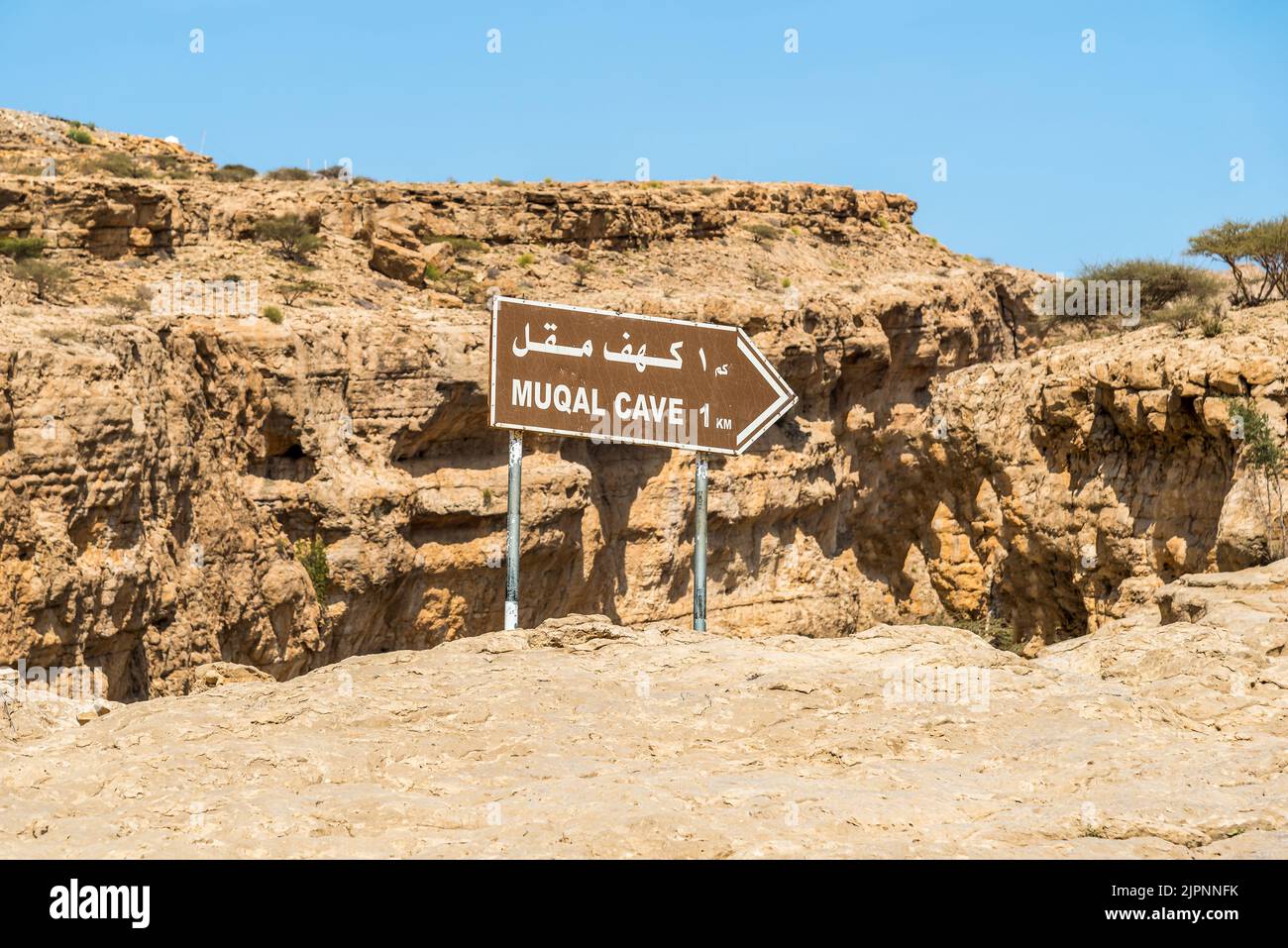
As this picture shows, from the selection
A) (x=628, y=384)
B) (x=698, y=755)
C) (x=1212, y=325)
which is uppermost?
(x=1212, y=325)

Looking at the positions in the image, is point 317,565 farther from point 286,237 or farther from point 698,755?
point 698,755

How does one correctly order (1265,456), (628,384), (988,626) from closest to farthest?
(628,384), (1265,456), (988,626)

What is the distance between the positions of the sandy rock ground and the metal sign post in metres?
2.27

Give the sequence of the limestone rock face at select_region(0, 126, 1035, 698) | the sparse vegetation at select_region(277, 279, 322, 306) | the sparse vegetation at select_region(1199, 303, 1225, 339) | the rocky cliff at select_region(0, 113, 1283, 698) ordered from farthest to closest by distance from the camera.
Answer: the sparse vegetation at select_region(277, 279, 322, 306) < the sparse vegetation at select_region(1199, 303, 1225, 339) < the rocky cliff at select_region(0, 113, 1283, 698) < the limestone rock face at select_region(0, 126, 1035, 698)

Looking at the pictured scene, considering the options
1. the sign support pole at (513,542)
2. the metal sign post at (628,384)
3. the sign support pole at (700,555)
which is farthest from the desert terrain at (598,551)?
the metal sign post at (628,384)

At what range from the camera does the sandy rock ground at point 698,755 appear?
6.71 m

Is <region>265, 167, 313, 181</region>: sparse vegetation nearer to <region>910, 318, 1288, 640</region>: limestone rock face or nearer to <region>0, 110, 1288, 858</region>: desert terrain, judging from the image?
<region>0, 110, 1288, 858</region>: desert terrain

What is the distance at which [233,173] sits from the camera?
31906 mm

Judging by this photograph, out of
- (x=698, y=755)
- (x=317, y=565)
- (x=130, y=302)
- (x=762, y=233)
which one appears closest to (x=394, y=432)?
(x=317, y=565)

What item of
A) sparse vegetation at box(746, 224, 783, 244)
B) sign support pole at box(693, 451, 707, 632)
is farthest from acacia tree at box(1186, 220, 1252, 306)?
sign support pole at box(693, 451, 707, 632)

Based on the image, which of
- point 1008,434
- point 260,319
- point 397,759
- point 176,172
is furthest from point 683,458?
point 397,759

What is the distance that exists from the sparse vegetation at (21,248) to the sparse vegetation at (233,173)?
8842 millimetres

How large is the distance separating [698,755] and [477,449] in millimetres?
14792

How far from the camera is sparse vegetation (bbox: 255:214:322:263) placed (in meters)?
24.5
